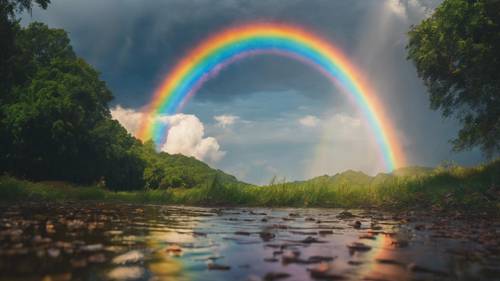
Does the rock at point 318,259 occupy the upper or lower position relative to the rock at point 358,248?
lower

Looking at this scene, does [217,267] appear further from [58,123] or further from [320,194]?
[58,123]

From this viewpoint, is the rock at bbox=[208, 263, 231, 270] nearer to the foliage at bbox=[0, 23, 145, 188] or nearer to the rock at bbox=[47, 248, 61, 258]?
the rock at bbox=[47, 248, 61, 258]

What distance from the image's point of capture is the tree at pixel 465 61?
104 feet

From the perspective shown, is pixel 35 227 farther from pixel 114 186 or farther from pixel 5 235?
pixel 114 186

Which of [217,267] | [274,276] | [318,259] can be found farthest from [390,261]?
[217,267]

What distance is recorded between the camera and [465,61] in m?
33.5

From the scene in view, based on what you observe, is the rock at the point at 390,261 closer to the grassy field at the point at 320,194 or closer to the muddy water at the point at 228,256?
the muddy water at the point at 228,256

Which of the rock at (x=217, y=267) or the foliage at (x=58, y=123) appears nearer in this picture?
the rock at (x=217, y=267)

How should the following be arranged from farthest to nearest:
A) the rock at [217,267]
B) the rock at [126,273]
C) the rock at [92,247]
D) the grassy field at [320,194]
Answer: the grassy field at [320,194] < the rock at [92,247] < the rock at [217,267] < the rock at [126,273]

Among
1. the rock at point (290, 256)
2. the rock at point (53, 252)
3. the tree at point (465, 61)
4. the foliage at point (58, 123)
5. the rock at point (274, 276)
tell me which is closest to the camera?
the rock at point (274, 276)

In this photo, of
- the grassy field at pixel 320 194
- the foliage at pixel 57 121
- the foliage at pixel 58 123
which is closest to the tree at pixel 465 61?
the grassy field at pixel 320 194

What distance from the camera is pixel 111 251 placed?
5598 mm

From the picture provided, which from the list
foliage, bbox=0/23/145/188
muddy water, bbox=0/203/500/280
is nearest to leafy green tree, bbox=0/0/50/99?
foliage, bbox=0/23/145/188

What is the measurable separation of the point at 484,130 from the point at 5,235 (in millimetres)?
36923
